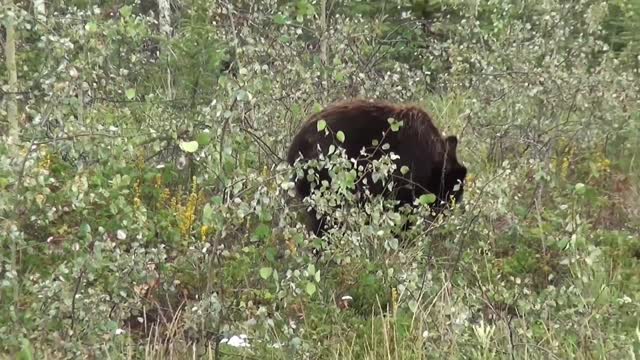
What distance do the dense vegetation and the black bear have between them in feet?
0.65

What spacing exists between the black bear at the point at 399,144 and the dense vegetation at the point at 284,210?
7.8 inches

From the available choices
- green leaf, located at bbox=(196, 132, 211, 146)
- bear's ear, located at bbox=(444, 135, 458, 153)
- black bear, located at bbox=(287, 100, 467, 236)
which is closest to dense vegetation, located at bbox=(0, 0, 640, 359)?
green leaf, located at bbox=(196, 132, 211, 146)

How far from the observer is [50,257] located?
5.33m

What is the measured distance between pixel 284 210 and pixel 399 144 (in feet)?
8.34

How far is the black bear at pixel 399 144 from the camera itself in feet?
19.9

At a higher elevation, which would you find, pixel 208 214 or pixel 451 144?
pixel 208 214

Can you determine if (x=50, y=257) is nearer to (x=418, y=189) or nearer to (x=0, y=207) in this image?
(x=0, y=207)

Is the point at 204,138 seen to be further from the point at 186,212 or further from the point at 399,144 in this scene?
the point at 399,144

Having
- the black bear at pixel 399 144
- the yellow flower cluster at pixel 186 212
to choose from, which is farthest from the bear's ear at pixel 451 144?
the yellow flower cluster at pixel 186 212

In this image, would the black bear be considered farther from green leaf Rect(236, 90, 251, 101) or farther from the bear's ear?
green leaf Rect(236, 90, 251, 101)

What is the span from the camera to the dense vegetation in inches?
152

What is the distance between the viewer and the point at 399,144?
6.35m

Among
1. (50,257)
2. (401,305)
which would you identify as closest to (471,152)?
(401,305)

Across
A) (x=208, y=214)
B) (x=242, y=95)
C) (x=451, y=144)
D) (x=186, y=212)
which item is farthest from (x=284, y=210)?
(x=451, y=144)
